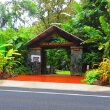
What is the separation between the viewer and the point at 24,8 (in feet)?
113

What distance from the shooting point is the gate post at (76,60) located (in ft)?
67.8

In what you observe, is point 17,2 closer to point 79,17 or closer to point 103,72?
point 79,17

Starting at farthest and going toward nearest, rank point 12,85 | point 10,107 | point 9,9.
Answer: point 9,9 → point 12,85 → point 10,107

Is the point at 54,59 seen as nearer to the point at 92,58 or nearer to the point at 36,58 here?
the point at 36,58

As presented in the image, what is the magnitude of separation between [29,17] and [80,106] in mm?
27479

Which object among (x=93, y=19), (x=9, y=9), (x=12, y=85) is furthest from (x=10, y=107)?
(x=9, y=9)

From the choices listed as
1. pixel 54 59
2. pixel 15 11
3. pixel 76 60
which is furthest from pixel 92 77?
pixel 15 11

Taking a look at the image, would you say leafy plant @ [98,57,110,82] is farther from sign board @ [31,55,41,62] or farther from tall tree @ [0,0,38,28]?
tall tree @ [0,0,38,28]

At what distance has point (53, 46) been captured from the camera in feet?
70.9

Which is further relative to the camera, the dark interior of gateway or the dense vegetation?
the dark interior of gateway

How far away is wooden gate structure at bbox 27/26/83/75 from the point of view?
20703 millimetres

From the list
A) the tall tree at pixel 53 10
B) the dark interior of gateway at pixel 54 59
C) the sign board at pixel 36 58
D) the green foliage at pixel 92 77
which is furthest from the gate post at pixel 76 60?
the tall tree at pixel 53 10

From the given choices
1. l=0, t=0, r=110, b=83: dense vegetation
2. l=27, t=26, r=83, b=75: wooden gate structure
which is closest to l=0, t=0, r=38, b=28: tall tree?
l=0, t=0, r=110, b=83: dense vegetation

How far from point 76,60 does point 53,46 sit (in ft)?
6.50
